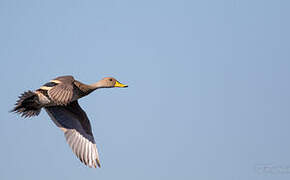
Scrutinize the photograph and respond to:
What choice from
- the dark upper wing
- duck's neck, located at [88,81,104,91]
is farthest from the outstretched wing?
the dark upper wing

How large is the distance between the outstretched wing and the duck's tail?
107 cm

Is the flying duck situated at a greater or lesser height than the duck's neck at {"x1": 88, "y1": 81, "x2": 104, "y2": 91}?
lesser

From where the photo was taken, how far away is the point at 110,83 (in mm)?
12125

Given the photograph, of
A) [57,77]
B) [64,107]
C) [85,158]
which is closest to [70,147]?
[85,158]

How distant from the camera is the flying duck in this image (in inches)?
412

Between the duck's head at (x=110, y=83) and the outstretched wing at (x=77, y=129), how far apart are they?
1.17m

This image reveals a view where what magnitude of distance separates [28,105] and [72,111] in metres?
2.03

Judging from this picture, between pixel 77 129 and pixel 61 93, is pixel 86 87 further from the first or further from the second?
pixel 61 93

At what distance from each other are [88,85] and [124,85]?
48.8 inches

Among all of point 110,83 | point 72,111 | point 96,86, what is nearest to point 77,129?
point 72,111

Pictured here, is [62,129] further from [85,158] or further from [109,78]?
[109,78]

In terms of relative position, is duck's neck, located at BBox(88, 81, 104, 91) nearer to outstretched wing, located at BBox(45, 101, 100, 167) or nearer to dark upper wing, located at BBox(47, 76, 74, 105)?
outstretched wing, located at BBox(45, 101, 100, 167)

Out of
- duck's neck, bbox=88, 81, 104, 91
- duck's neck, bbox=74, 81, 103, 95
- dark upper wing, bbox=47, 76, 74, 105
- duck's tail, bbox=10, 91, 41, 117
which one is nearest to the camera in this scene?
dark upper wing, bbox=47, 76, 74, 105

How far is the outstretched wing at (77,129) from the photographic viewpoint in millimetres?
11602
